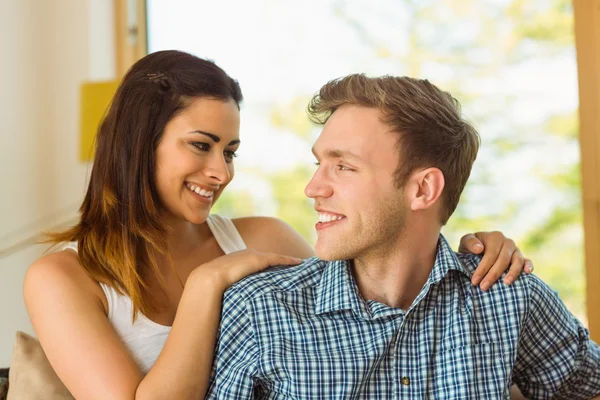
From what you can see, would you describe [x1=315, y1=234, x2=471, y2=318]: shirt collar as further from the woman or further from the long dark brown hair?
the long dark brown hair

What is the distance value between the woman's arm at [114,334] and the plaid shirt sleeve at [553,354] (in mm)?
573

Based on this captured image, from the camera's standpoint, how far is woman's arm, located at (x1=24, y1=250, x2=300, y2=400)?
59.7 inches

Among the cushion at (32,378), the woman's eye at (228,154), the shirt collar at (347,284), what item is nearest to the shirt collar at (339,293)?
the shirt collar at (347,284)

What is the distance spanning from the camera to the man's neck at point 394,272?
5.28 feet

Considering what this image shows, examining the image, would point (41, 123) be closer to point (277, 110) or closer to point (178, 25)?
point (178, 25)

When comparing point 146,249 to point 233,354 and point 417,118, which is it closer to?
point 233,354

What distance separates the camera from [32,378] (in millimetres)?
1664

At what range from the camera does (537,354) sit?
167 centimetres

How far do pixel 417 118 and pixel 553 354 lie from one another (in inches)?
24.9

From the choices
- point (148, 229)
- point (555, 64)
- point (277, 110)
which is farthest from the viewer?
point (277, 110)

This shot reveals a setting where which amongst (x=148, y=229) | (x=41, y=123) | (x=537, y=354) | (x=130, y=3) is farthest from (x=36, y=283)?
(x=130, y=3)

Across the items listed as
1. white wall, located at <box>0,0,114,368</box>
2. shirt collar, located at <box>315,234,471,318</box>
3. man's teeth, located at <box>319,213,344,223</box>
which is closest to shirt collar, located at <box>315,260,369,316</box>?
shirt collar, located at <box>315,234,471,318</box>

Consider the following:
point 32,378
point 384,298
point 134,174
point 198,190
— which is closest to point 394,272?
point 384,298

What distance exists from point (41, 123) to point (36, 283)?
2.00 m
